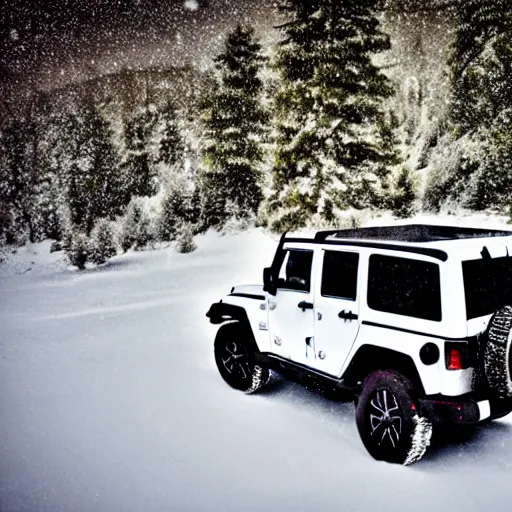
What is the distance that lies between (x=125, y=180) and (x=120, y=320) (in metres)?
10.3

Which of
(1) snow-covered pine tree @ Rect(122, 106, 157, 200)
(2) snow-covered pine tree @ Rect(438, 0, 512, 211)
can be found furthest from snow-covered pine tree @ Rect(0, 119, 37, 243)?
(2) snow-covered pine tree @ Rect(438, 0, 512, 211)

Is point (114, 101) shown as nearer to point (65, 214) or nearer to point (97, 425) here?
point (65, 214)

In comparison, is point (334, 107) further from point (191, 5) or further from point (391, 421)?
point (391, 421)

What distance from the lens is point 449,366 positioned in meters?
3.74

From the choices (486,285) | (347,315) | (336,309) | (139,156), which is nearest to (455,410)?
(486,285)

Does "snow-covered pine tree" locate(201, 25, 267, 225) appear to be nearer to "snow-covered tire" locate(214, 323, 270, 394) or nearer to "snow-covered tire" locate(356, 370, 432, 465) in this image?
"snow-covered tire" locate(214, 323, 270, 394)

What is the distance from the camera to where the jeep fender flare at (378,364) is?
13.2 ft

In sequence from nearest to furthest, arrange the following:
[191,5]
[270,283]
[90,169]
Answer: [270,283] → [191,5] → [90,169]

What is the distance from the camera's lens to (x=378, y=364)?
4.36 meters

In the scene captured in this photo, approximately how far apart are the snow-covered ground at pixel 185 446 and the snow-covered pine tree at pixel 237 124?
9.16m

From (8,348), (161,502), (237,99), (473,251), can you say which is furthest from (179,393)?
(237,99)

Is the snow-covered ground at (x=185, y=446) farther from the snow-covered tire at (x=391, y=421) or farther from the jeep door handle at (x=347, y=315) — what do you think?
the jeep door handle at (x=347, y=315)

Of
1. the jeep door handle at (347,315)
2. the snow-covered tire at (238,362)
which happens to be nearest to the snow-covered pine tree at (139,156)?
the snow-covered tire at (238,362)

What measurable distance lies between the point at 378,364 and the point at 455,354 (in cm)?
79
